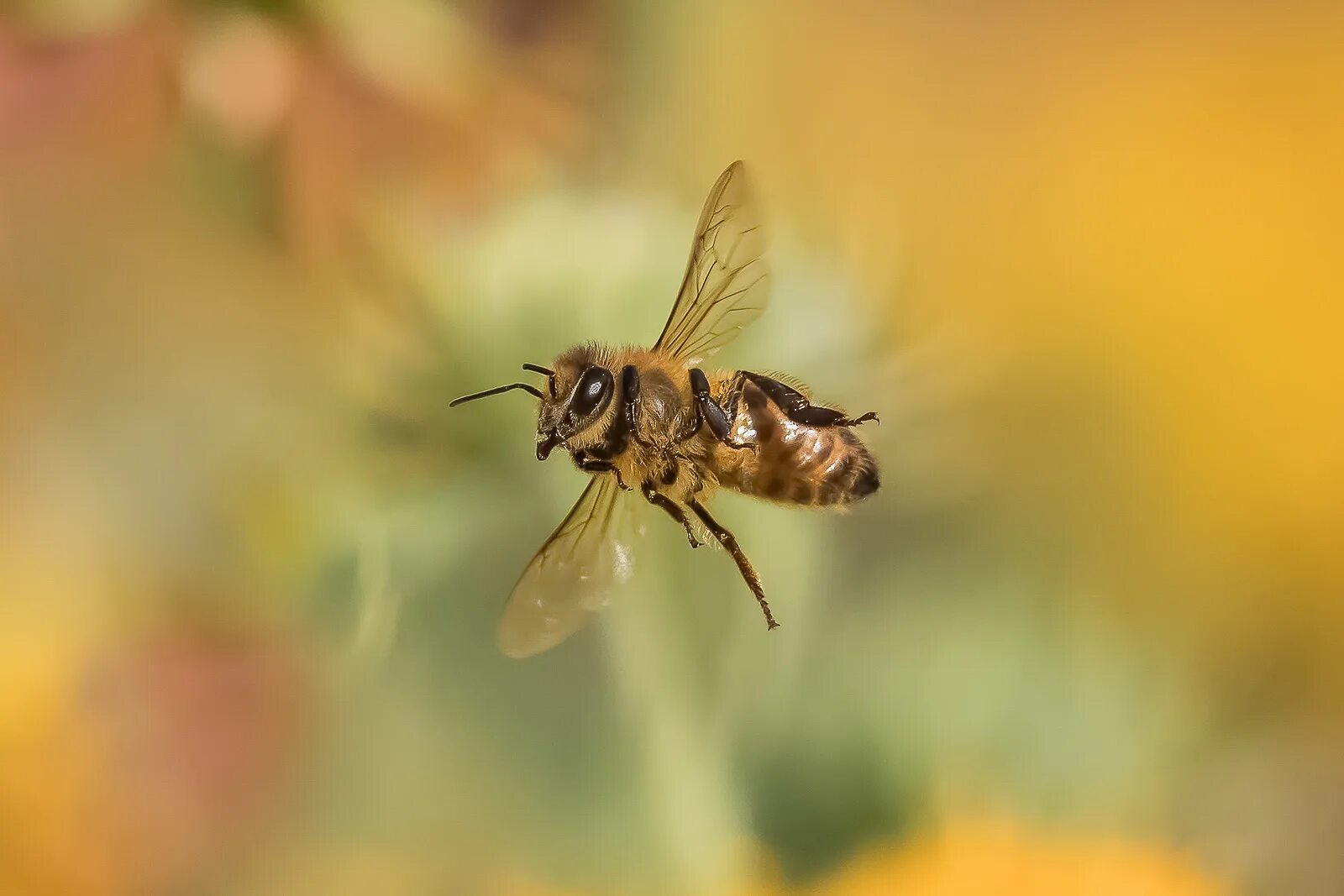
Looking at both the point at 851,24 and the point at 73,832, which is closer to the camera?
the point at 73,832

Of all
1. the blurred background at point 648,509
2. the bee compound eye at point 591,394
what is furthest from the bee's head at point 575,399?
the blurred background at point 648,509

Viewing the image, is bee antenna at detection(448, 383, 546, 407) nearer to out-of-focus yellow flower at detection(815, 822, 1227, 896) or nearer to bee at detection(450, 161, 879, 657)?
bee at detection(450, 161, 879, 657)

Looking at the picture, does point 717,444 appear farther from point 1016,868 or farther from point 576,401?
point 1016,868

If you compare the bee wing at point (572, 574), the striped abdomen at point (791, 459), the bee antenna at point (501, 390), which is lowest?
the bee wing at point (572, 574)

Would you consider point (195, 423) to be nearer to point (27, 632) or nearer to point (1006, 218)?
point (27, 632)

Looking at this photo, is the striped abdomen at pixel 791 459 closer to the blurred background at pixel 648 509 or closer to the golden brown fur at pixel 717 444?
the golden brown fur at pixel 717 444

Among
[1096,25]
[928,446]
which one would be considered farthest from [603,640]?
[1096,25]

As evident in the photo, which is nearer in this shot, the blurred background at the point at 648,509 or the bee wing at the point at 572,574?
the bee wing at the point at 572,574
